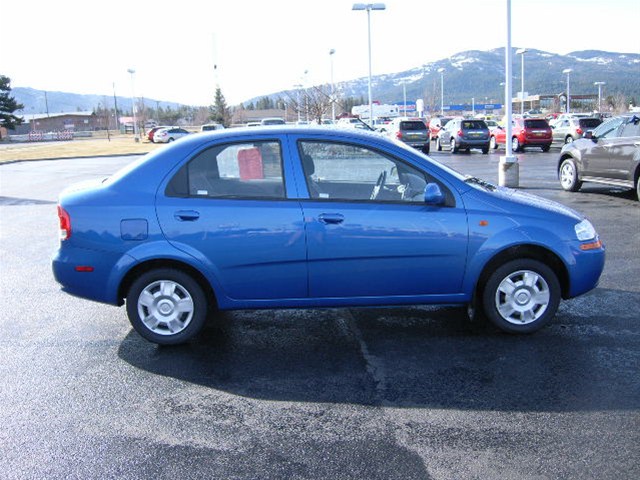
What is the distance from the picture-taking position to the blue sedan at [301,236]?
184 inches

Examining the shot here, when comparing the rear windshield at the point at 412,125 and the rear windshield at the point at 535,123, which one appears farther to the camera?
the rear windshield at the point at 412,125

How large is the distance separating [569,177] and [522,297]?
32.0 feet

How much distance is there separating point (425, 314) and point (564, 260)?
1310mm

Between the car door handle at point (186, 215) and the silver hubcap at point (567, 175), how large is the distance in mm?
11042

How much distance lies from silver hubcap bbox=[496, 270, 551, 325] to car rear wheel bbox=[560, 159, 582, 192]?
9466 millimetres

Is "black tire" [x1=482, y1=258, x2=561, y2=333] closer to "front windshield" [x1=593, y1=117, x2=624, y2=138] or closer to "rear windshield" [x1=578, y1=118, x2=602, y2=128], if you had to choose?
"front windshield" [x1=593, y1=117, x2=624, y2=138]

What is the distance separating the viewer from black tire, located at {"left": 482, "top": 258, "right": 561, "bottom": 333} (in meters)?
4.93

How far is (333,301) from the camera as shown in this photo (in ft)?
15.9

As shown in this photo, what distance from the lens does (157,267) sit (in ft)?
15.7

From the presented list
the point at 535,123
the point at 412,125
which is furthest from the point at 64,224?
the point at 535,123

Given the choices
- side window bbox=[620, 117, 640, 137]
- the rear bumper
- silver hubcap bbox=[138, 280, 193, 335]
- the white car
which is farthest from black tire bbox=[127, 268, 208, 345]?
the white car

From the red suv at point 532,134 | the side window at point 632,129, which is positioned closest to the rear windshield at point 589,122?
the red suv at point 532,134

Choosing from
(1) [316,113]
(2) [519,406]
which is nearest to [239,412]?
(2) [519,406]

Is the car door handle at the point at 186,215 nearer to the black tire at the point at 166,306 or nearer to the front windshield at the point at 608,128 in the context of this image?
the black tire at the point at 166,306
